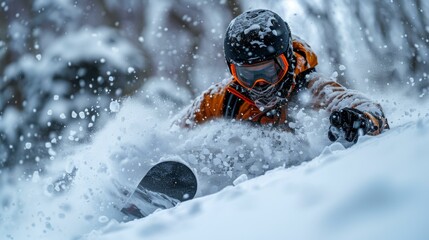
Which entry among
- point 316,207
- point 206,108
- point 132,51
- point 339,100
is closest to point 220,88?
point 206,108

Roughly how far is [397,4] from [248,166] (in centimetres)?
434

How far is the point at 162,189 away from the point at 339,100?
3.01 ft

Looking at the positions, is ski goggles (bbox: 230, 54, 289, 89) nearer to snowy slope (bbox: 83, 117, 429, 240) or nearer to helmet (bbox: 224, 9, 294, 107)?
helmet (bbox: 224, 9, 294, 107)

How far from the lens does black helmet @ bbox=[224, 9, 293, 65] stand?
249 centimetres

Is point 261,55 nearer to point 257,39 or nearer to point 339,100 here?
point 257,39

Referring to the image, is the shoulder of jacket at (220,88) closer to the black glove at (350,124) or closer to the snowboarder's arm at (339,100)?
the snowboarder's arm at (339,100)

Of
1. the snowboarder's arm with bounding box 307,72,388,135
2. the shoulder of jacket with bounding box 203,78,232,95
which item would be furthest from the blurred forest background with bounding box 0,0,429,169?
the snowboarder's arm with bounding box 307,72,388,135

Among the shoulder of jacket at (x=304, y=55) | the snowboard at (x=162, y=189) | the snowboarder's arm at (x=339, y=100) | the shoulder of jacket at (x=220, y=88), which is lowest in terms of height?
the snowboard at (x=162, y=189)

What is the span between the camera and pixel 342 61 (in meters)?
7.17

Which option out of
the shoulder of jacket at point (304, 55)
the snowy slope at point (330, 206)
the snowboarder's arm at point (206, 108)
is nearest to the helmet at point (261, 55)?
the shoulder of jacket at point (304, 55)

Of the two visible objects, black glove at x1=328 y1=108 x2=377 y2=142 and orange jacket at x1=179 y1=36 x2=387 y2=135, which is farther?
orange jacket at x1=179 y1=36 x2=387 y2=135

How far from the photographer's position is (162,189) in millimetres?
2369

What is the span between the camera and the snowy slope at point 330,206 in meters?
0.83

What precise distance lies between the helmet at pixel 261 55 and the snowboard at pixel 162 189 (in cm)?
53
